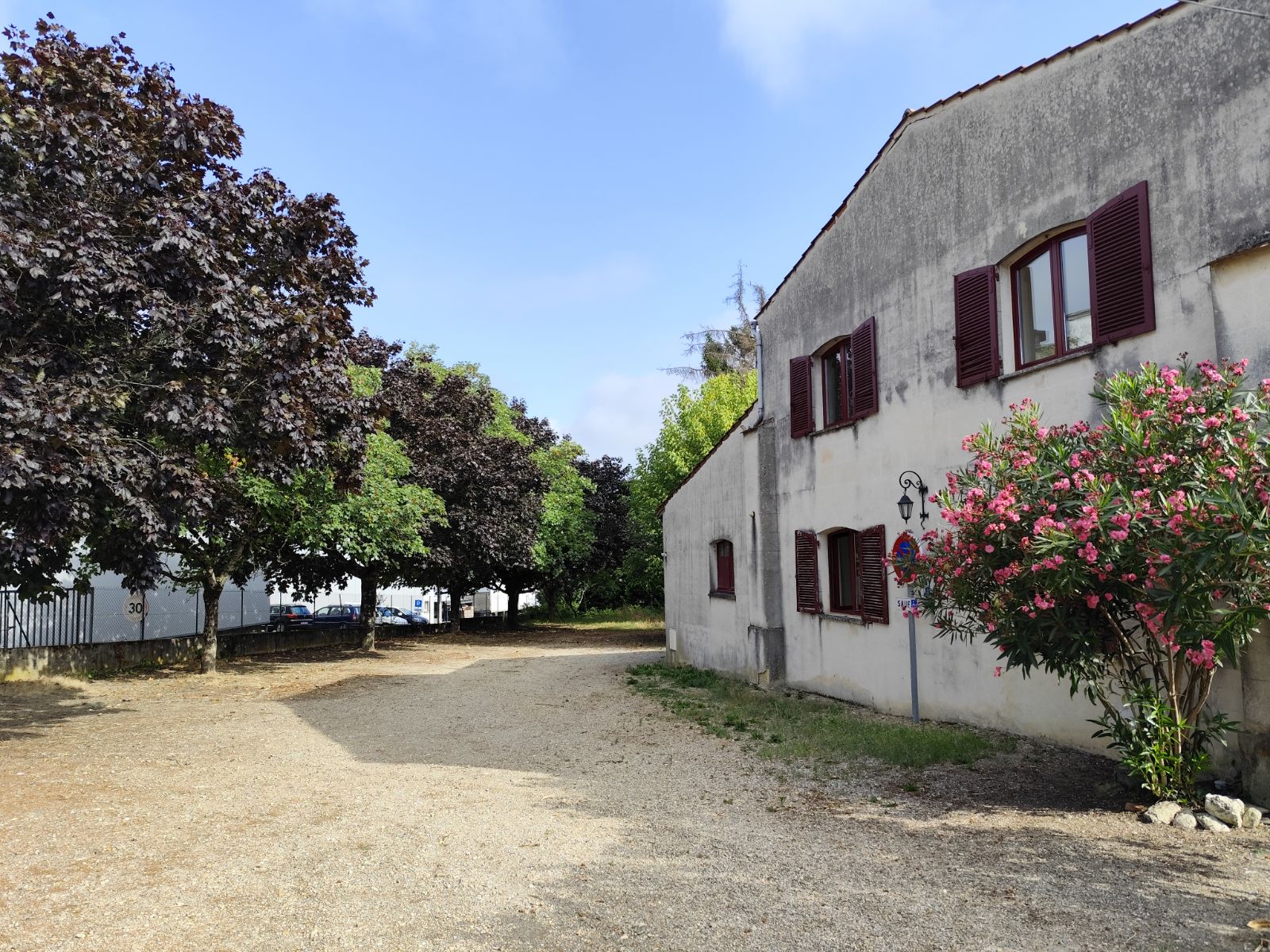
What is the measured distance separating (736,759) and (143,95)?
31.9ft

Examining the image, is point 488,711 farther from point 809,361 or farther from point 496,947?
point 496,947

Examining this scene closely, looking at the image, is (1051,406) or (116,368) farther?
(116,368)

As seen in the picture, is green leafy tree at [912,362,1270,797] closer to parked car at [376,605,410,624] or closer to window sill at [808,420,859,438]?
window sill at [808,420,859,438]

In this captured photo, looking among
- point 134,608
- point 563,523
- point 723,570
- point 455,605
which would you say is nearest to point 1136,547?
point 723,570

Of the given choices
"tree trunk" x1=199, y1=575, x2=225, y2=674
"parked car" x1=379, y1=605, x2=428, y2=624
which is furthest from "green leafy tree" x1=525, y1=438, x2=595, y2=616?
"tree trunk" x1=199, y1=575, x2=225, y2=674

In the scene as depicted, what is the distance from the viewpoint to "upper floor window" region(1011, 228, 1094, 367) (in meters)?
8.44

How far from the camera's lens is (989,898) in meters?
4.89

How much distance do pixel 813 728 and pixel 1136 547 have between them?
5514mm

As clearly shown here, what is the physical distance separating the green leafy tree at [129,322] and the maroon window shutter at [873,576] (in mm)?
6878

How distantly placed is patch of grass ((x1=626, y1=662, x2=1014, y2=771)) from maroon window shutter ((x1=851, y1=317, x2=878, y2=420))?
395 cm

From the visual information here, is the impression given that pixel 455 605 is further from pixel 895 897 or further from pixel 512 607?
pixel 895 897

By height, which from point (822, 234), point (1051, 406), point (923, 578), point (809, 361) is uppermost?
point (822, 234)

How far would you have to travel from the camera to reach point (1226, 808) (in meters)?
5.95

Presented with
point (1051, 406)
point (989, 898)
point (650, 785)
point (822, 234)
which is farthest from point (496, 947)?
point (822, 234)
